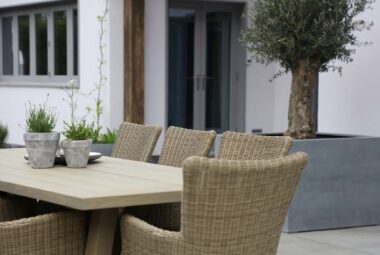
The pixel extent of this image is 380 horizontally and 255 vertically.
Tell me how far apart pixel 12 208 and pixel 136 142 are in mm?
1087

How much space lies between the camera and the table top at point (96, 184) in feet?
10.0

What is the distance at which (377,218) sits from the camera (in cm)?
619

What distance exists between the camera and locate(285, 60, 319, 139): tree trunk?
621 centimetres

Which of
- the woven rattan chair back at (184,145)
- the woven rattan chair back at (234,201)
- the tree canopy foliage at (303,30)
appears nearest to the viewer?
the woven rattan chair back at (234,201)

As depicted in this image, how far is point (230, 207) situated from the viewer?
9.44 ft

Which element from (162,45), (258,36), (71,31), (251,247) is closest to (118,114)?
(162,45)

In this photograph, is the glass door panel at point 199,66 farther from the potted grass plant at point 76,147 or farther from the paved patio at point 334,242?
the potted grass plant at point 76,147

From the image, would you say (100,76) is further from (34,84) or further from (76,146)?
(76,146)

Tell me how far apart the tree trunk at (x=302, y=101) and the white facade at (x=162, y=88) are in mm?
1049

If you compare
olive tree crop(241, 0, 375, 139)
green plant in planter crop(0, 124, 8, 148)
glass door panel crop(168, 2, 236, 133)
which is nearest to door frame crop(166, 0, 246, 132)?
glass door panel crop(168, 2, 236, 133)

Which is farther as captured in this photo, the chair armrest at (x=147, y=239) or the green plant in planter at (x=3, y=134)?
the green plant in planter at (x=3, y=134)

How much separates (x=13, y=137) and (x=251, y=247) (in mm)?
9122

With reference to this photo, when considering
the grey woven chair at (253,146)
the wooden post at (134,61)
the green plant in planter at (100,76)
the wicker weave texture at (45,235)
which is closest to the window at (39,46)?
the green plant in planter at (100,76)

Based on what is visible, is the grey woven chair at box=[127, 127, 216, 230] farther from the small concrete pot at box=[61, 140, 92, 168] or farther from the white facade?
the white facade
